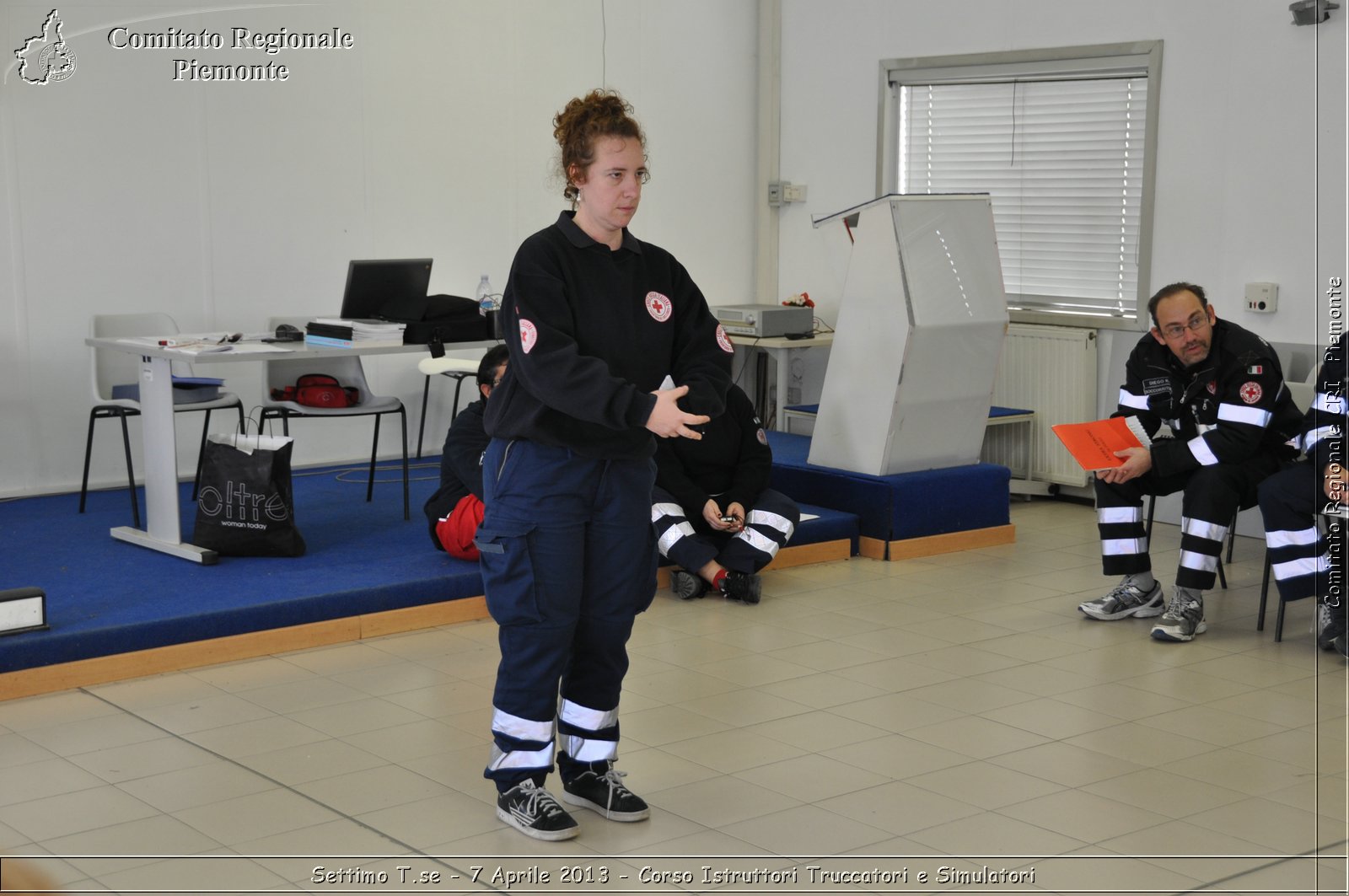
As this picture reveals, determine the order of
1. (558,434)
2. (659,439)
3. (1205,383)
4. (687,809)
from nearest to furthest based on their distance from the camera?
(558,434), (687,809), (1205,383), (659,439)

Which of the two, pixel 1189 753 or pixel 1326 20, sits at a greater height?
pixel 1326 20

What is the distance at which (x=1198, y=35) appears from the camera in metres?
6.84

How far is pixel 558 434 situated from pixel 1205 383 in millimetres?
2913

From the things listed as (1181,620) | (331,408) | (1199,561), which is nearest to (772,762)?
(1181,620)

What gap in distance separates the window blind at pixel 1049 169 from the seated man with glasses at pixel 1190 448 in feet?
7.69

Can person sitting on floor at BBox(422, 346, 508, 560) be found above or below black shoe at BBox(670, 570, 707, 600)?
above

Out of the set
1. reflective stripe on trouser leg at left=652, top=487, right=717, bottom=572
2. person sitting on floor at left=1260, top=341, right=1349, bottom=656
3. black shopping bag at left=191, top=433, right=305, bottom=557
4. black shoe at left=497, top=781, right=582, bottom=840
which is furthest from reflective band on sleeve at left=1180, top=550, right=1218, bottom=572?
black shopping bag at left=191, top=433, right=305, bottom=557

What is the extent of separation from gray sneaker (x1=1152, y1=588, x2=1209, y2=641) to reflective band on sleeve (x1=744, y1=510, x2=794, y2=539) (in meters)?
1.39

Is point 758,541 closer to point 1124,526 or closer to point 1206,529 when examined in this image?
point 1124,526

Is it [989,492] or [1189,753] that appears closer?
[1189,753]

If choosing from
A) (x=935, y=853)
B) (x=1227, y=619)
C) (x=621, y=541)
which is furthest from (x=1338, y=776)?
(x=621, y=541)

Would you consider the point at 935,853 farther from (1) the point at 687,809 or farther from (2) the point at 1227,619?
(2) the point at 1227,619

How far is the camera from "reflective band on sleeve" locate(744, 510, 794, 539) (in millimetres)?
5434

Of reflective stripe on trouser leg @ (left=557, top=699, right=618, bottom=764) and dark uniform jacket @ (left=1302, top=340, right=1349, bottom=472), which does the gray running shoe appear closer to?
dark uniform jacket @ (left=1302, top=340, right=1349, bottom=472)
